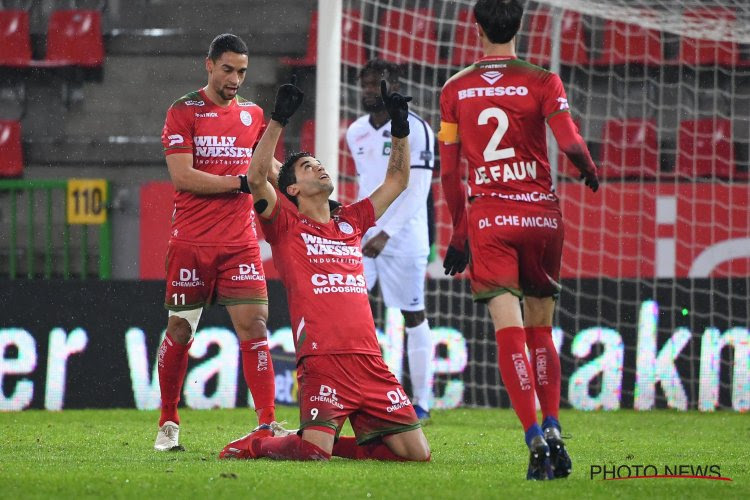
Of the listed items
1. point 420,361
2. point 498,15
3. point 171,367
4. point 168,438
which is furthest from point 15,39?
point 498,15

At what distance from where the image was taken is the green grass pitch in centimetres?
419

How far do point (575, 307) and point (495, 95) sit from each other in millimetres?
4711

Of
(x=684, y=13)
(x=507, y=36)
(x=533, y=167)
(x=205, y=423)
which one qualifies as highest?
(x=684, y=13)

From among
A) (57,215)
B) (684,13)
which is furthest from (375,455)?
(57,215)

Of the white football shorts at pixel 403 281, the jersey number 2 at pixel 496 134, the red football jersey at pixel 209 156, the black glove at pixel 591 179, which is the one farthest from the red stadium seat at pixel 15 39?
the black glove at pixel 591 179

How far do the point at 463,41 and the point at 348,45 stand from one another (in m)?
1.11

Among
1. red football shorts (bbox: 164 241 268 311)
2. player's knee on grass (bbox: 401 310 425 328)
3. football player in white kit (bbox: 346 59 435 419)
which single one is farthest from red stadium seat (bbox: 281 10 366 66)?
red football shorts (bbox: 164 241 268 311)

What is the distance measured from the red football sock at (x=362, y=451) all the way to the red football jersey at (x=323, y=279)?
0.40 metres

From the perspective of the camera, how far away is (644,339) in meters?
9.16

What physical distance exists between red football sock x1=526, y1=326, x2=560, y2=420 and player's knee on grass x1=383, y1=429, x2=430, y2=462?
2.06 feet

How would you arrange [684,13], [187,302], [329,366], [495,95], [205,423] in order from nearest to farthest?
1. [495,95]
2. [329,366]
3. [187,302]
4. [205,423]
5. [684,13]

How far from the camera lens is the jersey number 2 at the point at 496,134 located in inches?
188

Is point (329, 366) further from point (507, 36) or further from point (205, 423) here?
point (205, 423)

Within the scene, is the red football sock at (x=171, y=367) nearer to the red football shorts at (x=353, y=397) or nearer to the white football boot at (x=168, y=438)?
the white football boot at (x=168, y=438)
